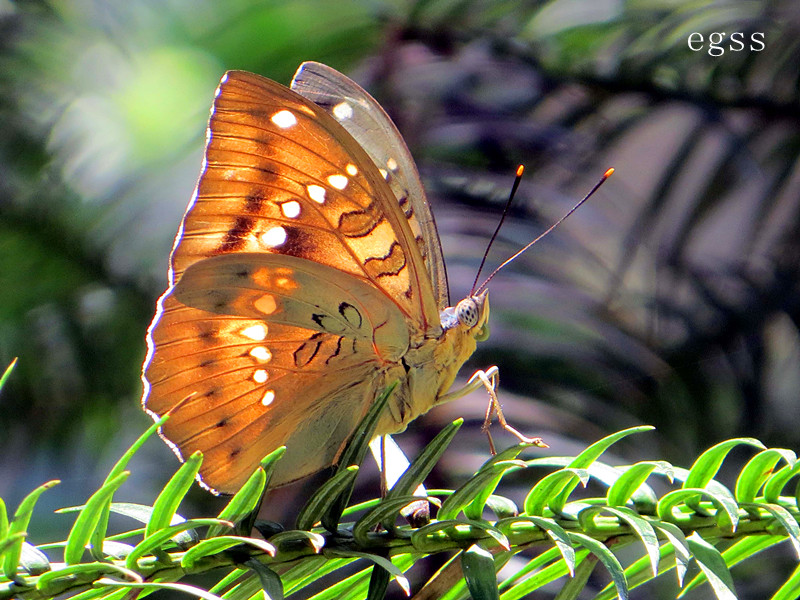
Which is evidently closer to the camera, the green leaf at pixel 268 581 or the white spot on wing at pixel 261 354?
the green leaf at pixel 268 581

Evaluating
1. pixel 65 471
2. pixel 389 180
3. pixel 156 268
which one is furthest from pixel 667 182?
pixel 65 471

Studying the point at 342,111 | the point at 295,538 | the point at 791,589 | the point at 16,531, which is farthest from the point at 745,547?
the point at 342,111

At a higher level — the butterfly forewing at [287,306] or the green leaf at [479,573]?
the butterfly forewing at [287,306]

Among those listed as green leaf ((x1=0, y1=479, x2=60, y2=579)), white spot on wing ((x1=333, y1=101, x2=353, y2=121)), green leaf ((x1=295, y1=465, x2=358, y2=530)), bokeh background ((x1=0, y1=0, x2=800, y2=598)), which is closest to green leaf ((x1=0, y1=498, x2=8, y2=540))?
green leaf ((x1=0, y1=479, x2=60, y2=579))

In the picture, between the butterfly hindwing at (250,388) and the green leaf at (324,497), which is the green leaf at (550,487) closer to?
the green leaf at (324,497)

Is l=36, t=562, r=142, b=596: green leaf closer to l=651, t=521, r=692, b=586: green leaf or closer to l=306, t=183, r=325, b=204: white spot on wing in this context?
l=651, t=521, r=692, b=586: green leaf

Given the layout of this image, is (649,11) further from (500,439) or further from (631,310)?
(500,439)

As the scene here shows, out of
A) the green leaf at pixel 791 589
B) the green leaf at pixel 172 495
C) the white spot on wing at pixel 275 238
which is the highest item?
the white spot on wing at pixel 275 238

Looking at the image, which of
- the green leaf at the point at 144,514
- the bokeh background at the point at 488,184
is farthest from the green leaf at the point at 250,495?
the bokeh background at the point at 488,184
